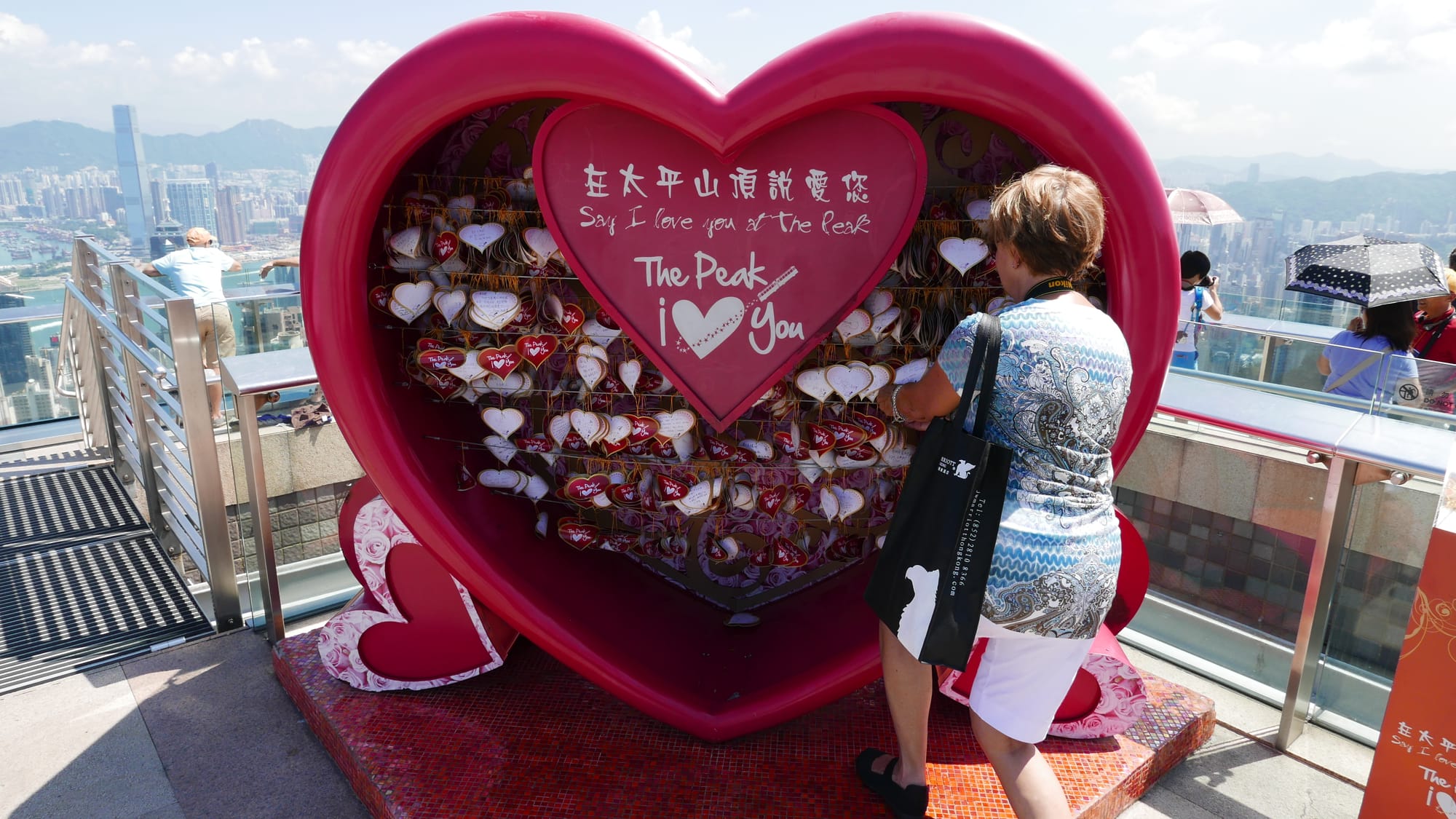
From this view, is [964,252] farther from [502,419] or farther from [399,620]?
[399,620]

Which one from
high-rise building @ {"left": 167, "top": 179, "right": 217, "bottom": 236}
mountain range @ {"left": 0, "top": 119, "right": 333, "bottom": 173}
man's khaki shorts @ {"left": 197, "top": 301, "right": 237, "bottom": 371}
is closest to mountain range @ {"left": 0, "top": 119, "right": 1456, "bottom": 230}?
mountain range @ {"left": 0, "top": 119, "right": 333, "bottom": 173}

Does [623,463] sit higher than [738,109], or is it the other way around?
[738,109]

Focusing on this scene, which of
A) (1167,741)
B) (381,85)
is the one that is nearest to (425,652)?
(381,85)

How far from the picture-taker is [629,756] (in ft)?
7.44

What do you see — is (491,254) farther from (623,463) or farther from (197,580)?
(197,580)

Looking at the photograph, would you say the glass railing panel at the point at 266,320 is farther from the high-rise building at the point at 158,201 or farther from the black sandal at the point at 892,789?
the high-rise building at the point at 158,201

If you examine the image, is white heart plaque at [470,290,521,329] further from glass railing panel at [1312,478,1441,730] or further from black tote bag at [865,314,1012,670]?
glass railing panel at [1312,478,1441,730]

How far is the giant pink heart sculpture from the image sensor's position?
174cm

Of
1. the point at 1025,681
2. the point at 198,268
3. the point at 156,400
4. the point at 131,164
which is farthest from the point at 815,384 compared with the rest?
the point at 131,164

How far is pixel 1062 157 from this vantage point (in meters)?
1.79

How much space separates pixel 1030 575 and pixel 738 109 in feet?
3.56

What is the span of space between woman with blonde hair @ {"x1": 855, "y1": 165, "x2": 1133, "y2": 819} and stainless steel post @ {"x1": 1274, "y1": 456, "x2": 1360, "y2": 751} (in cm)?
114

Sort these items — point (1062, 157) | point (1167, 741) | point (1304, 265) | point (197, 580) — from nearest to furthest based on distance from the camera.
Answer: point (1062, 157)
point (1167, 741)
point (197, 580)
point (1304, 265)

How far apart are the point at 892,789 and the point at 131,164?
38567 mm
